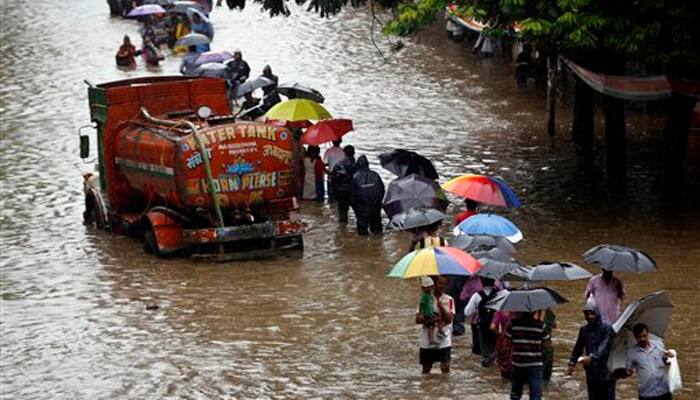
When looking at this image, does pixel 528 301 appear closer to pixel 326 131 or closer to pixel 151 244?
pixel 151 244

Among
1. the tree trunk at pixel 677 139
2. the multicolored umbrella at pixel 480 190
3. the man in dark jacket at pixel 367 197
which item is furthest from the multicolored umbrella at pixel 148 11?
the multicolored umbrella at pixel 480 190

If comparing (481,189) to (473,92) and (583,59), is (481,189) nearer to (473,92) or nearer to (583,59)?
(583,59)

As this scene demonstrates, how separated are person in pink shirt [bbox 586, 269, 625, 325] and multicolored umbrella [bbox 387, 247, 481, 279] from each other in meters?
1.12

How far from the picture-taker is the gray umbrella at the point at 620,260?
13.7 m

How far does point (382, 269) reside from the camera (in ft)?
69.1

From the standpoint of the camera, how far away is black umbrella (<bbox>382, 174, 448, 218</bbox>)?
20.6 metres

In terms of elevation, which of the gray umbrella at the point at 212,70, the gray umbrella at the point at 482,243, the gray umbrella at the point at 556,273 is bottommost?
the gray umbrella at the point at 212,70

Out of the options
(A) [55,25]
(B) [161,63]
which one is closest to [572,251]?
(B) [161,63]

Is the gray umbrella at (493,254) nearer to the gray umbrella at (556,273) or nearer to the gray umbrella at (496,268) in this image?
the gray umbrella at (496,268)

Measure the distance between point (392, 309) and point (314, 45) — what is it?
29901mm

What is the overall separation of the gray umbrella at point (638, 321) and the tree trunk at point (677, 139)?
39.4ft

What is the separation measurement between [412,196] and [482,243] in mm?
5565

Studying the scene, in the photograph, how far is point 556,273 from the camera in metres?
13.7

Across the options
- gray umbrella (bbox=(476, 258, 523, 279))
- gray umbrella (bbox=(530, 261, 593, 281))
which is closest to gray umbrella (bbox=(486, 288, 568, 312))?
gray umbrella (bbox=(530, 261, 593, 281))
